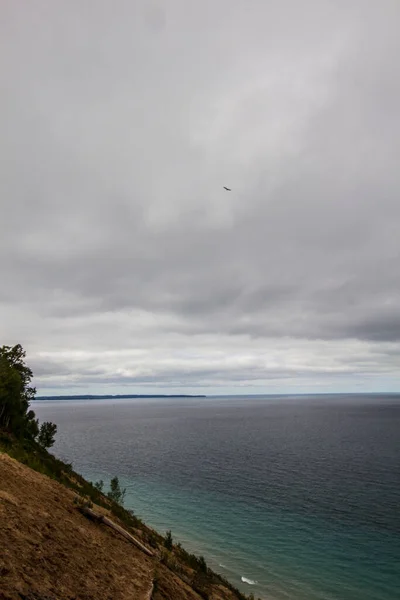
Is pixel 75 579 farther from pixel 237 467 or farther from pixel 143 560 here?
pixel 237 467

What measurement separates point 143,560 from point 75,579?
665cm

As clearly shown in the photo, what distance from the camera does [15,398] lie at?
51.1 meters

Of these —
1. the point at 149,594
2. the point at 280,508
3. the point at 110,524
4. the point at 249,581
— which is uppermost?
the point at 110,524

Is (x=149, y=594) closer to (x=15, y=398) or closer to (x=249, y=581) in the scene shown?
(x=249, y=581)

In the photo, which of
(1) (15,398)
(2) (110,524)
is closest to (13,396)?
(1) (15,398)

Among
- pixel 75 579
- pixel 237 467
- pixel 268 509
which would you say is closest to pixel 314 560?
pixel 268 509

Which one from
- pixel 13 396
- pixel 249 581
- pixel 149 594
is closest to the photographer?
pixel 149 594

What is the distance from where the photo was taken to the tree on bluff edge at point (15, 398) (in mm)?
50094

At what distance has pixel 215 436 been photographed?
156m

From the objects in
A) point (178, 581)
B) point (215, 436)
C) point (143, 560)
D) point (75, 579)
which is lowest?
point (215, 436)

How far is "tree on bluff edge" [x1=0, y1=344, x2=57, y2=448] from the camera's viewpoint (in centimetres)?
→ 5009

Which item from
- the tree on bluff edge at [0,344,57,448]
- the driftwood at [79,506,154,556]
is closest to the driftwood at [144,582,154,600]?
the driftwood at [79,506,154,556]

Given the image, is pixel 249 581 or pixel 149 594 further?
pixel 249 581

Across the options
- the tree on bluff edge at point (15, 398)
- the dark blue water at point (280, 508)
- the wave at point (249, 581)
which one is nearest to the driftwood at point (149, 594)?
the dark blue water at point (280, 508)
